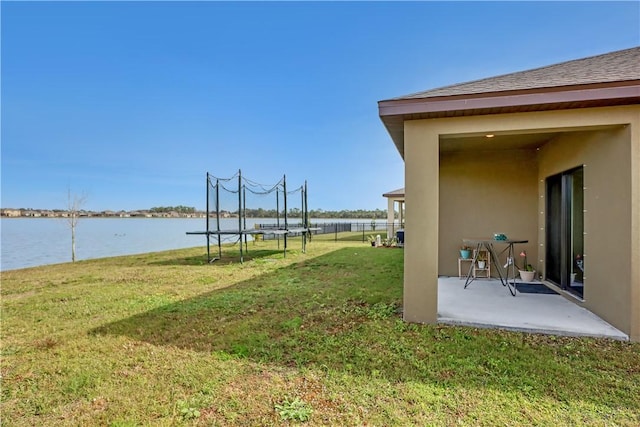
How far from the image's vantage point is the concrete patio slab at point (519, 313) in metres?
Answer: 3.32

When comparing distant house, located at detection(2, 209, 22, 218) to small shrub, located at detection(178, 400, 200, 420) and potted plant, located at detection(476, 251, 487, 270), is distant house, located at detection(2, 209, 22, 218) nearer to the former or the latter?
small shrub, located at detection(178, 400, 200, 420)

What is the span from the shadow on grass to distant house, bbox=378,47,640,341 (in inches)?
25.0

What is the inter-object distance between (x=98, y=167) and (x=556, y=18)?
31284 mm

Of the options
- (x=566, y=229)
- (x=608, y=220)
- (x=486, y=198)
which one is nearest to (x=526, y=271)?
(x=566, y=229)

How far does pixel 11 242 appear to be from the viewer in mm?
15359

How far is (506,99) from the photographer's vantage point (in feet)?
10.5

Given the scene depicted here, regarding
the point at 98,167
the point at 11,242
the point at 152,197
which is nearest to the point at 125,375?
the point at 11,242

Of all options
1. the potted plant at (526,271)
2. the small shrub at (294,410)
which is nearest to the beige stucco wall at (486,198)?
the potted plant at (526,271)

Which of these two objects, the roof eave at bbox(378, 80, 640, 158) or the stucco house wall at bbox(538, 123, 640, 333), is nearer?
the roof eave at bbox(378, 80, 640, 158)

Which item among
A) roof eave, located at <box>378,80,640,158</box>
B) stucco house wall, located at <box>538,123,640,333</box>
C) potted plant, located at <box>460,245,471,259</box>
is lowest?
potted plant, located at <box>460,245,471,259</box>

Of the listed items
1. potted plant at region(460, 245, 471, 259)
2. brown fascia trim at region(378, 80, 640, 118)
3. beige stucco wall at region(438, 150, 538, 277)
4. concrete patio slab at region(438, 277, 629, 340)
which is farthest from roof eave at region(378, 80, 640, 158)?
potted plant at region(460, 245, 471, 259)

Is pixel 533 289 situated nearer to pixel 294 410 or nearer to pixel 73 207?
pixel 294 410

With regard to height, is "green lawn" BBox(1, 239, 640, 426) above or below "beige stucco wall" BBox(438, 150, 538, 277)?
below

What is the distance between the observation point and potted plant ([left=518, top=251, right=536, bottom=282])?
5633 millimetres
